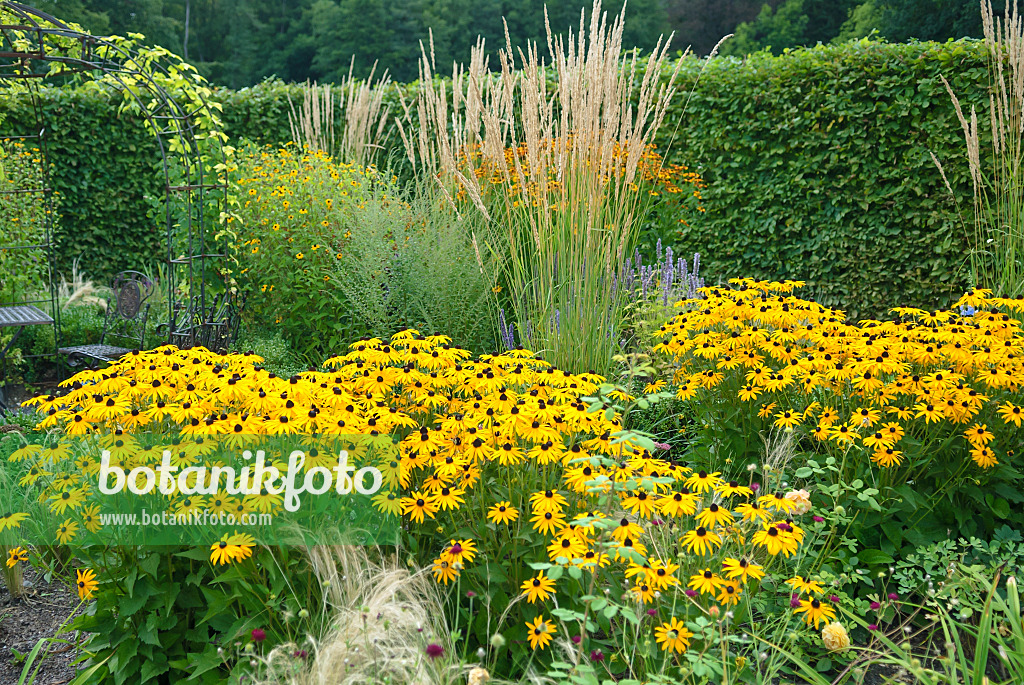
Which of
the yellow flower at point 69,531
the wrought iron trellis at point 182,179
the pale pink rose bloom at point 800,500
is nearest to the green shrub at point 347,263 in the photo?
the wrought iron trellis at point 182,179

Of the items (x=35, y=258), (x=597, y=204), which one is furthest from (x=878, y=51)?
(x=35, y=258)

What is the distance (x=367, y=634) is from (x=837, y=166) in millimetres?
5124

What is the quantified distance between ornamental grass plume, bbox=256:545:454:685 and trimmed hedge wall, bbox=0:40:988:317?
12.5 ft

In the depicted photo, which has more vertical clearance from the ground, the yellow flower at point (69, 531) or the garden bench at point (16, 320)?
the yellow flower at point (69, 531)

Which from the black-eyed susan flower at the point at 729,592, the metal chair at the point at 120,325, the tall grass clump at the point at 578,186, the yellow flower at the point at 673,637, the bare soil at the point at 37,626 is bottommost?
the bare soil at the point at 37,626

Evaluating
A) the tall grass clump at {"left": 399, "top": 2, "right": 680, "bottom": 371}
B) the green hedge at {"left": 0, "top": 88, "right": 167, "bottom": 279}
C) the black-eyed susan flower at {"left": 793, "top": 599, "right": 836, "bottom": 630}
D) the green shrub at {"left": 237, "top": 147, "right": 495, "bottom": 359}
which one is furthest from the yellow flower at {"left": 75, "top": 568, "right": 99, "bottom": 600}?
the green hedge at {"left": 0, "top": 88, "right": 167, "bottom": 279}

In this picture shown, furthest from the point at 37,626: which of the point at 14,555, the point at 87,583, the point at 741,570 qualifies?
the point at 741,570

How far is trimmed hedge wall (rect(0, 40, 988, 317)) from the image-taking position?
5.14m

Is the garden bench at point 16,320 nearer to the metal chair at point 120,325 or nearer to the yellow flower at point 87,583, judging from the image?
the metal chair at point 120,325

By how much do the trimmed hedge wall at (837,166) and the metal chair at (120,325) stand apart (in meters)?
0.64

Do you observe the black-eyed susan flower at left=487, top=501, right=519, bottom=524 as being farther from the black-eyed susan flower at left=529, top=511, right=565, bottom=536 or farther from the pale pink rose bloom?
the pale pink rose bloom

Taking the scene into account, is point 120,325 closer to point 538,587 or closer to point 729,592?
point 538,587

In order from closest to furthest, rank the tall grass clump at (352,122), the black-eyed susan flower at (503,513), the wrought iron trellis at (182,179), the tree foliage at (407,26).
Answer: the black-eyed susan flower at (503,513) < the wrought iron trellis at (182,179) < the tall grass clump at (352,122) < the tree foliage at (407,26)

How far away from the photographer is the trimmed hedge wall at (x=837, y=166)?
5.14m
